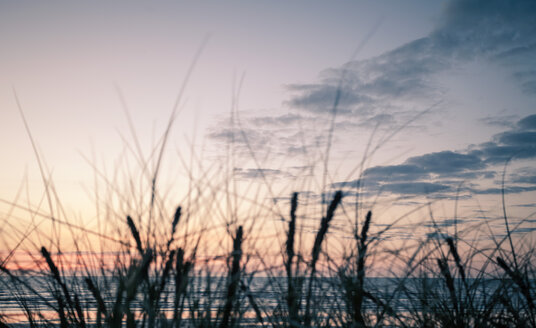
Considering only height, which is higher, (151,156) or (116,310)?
(151,156)

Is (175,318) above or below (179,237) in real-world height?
below

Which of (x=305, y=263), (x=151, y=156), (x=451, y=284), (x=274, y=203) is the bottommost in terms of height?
(x=451, y=284)

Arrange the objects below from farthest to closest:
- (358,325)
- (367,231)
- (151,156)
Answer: (151,156) < (367,231) < (358,325)

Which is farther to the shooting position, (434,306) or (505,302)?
(434,306)

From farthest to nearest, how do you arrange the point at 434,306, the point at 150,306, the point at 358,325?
the point at 434,306, the point at 358,325, the point at 150,306

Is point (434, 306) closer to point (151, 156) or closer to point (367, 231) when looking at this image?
point (367, 231)

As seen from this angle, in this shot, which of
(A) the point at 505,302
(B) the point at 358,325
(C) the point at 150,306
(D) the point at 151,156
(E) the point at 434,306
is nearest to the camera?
(C) the point at 150,306

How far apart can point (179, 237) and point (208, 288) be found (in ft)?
0.99

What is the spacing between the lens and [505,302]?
2352 mm

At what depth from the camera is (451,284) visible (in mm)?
2369

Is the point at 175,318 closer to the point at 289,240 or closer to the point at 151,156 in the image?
the point at 289,240

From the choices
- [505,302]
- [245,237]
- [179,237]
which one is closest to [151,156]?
[179,237]

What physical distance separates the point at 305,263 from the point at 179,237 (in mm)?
587

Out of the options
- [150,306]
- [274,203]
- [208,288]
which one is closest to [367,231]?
[274,203]
